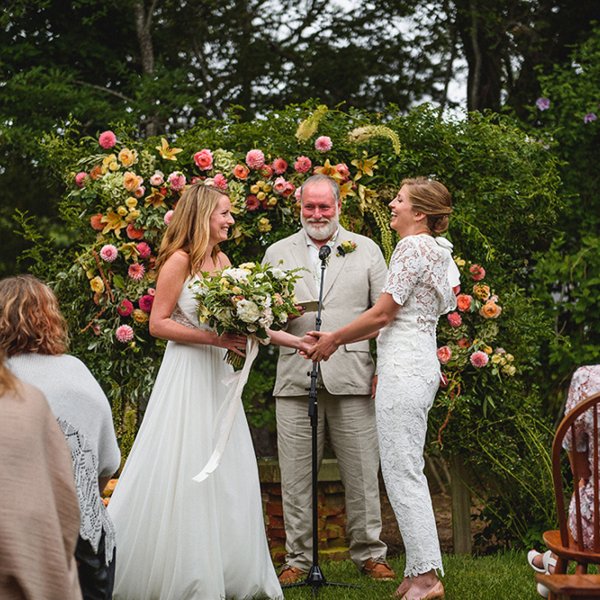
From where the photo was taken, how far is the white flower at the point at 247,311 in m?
4.29

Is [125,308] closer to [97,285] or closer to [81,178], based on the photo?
[97,285]

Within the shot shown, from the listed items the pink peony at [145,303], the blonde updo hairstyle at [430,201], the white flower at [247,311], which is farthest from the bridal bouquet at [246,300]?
the pink peony at [145,303]

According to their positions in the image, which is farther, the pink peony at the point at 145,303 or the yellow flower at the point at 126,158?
the yellow flower at the point at 126,158

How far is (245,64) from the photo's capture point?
10.1 m

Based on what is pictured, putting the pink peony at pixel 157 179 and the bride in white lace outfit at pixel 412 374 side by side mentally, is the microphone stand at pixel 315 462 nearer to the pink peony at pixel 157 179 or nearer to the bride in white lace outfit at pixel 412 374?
the bride in white lace outfit at pixel 412 374

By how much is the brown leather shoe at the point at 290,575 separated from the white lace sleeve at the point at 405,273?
1646mm

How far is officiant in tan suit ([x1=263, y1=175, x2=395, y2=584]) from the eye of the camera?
5.08 metres

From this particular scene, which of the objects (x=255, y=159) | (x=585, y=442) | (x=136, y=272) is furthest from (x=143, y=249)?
(x=585, y=442)

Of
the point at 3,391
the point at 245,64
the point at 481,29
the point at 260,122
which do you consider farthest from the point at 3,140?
the point at 3,391

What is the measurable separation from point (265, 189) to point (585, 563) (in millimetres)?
3363

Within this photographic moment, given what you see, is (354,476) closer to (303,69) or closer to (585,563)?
(585,563)

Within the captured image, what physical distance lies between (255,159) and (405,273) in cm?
178

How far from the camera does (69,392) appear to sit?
10.4 feet

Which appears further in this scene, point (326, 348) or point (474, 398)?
point (474, 398)
